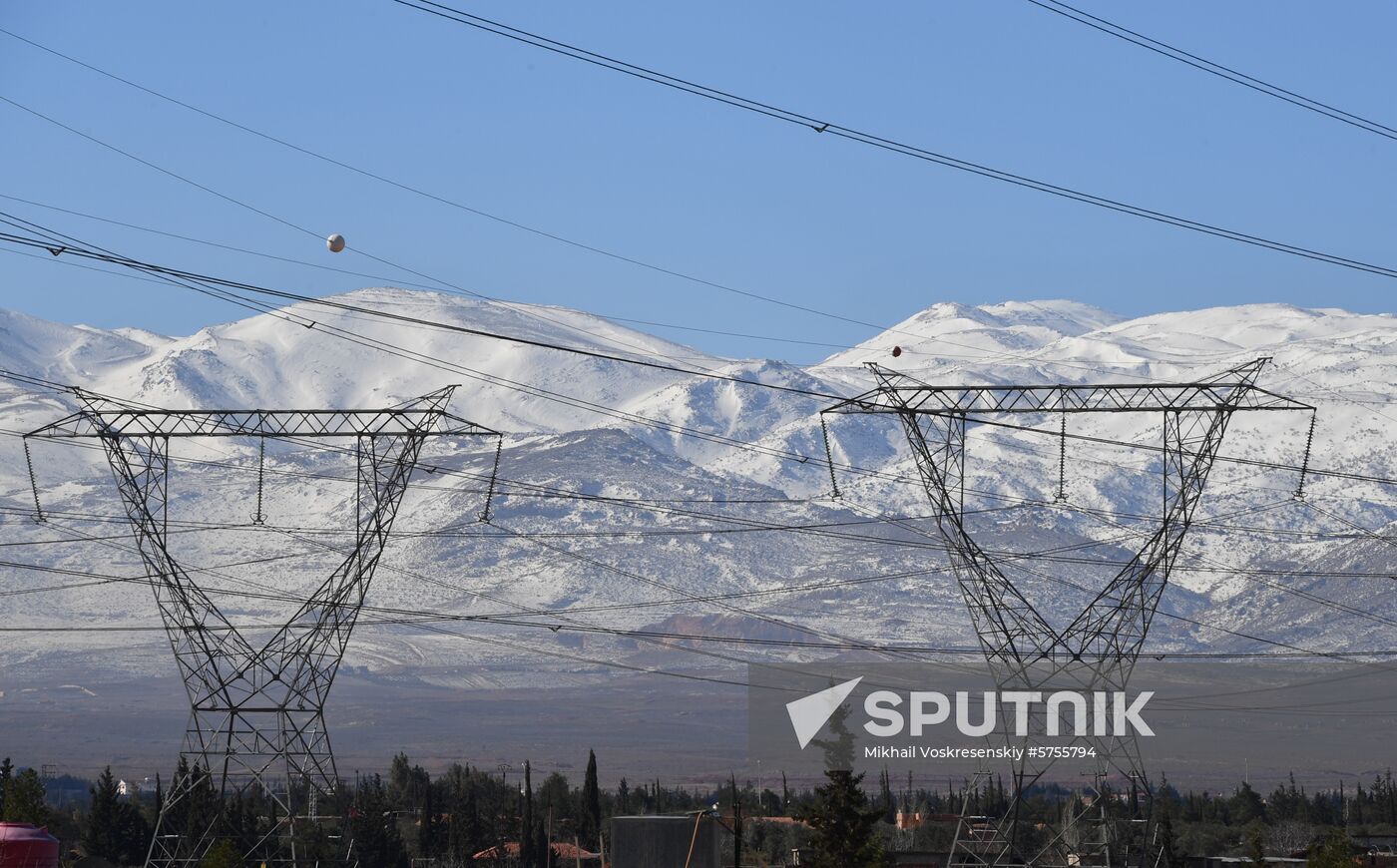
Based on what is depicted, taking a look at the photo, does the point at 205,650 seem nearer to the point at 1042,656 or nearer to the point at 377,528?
the point at 377,528

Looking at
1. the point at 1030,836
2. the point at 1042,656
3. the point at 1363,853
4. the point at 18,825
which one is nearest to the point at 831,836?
the point at 1042,656

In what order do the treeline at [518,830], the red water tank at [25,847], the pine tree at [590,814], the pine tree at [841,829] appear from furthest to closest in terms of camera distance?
the pine tree at [590,814] < the treeline at [518,830] < the pine tree at [841,829] < the red water tank at [25,847]

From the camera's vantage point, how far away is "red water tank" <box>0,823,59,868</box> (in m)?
70.1

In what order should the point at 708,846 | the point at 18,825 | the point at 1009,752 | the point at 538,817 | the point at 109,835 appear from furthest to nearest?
the point at 538,817, the point at 109,835, the point at 18,825, the point at 1009,752, the point at 708,846

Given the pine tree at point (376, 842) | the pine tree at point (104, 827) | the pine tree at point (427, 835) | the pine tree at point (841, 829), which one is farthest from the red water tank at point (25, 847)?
the pine tree at point (427, 835)

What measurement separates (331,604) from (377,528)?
3.18 metres

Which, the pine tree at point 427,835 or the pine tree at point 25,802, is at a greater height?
the pine tree at point 25,802

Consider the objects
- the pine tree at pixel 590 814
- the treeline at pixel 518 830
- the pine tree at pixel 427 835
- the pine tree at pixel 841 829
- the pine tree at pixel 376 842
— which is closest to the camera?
the pine tree at pixel 841 829

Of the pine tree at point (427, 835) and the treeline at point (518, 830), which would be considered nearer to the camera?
the treeline at point (518, 830)

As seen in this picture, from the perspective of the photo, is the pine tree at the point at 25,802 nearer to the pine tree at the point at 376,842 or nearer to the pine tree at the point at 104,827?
the pine tree at the point at 104,827

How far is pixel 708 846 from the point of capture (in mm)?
58719

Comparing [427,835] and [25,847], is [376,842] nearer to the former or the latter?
[427,835]

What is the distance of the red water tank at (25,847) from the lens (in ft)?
230

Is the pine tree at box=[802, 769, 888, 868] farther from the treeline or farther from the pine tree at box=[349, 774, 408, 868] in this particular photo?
the pine tree at box=[349, 774, 408, 868]
